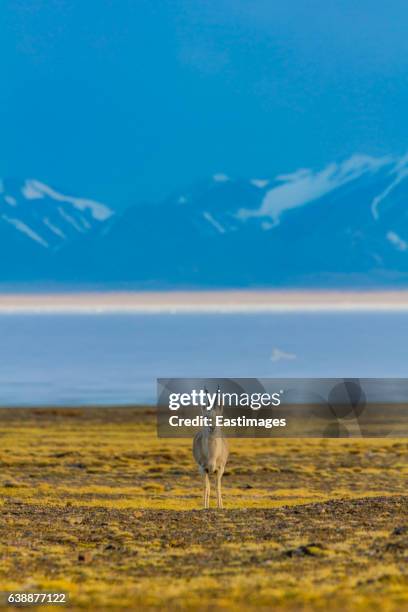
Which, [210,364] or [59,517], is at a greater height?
[210,364]

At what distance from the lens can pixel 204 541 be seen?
20297 mm

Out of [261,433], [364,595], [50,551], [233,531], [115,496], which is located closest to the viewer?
[364,595]

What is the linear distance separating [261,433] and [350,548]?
166 ft

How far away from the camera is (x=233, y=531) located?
21.3m

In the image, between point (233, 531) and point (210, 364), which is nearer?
point (233, 531)

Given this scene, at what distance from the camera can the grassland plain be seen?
1536 centimetres

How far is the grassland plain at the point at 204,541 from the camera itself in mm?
15359

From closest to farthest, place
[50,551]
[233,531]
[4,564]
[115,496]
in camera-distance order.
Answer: [4,564] → [50,551] → [233,531] → [115,496]

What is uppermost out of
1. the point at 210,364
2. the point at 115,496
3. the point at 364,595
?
the point at 210,364

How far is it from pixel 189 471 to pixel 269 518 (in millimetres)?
22711

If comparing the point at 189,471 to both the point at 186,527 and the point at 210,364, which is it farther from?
the point at 210,364

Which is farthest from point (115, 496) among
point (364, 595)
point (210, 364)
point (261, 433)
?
point (210, 364)

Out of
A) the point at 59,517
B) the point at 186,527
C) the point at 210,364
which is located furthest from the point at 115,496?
the point at 210,364

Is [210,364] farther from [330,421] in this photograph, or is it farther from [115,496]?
[115,496]
